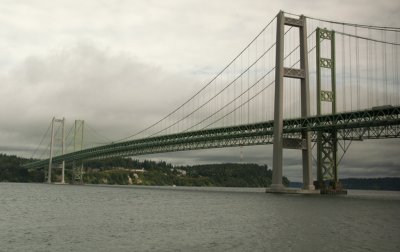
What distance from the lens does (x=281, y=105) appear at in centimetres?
5738

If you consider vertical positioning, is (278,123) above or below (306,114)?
below

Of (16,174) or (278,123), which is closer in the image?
(278,123)

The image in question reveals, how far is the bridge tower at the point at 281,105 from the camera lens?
57344 mm

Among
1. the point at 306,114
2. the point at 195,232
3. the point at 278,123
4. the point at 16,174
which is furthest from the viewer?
the point at 16,174

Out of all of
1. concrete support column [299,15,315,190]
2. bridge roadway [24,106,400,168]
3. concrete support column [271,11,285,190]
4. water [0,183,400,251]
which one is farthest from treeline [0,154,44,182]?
water [0,183,400,251]

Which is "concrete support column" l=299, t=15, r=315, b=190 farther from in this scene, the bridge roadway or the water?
the water

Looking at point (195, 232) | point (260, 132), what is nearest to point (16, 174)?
point (260, 132)

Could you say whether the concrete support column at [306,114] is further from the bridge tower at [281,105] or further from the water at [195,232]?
the water at [195,232]

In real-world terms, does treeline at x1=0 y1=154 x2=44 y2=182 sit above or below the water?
above

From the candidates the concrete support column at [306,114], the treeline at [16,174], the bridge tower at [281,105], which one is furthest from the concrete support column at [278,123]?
the treeline at [16,174]

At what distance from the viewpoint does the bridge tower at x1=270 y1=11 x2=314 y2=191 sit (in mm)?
57344

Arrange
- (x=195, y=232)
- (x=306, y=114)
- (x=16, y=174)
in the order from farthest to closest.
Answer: (x=16, y=174), (x=306, y=114), (x=195, y=232)

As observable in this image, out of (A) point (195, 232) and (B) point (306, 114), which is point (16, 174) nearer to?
(B) point (306, 114)

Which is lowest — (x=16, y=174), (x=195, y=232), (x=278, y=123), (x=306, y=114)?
(x=195, y=232)
